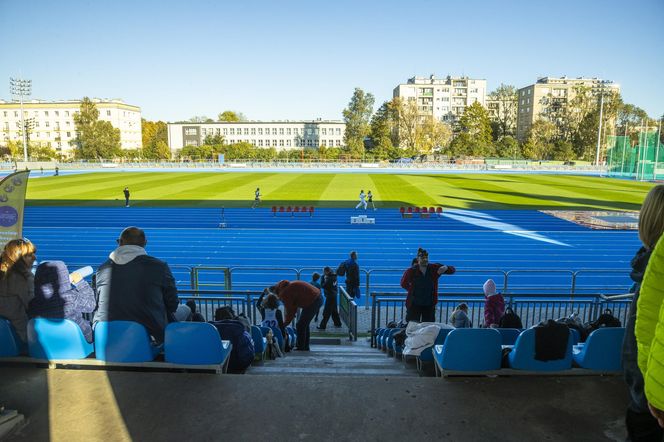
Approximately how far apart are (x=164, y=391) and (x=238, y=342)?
3.03 feet

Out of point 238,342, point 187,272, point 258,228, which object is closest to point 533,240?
point 258,228

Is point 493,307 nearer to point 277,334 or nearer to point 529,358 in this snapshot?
point 529,358

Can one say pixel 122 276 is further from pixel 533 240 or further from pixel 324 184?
pixel 324 184

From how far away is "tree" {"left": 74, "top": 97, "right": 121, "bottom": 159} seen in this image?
89.1m

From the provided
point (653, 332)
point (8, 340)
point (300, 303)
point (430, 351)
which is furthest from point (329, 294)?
point (653, 332)

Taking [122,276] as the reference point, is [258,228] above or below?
below

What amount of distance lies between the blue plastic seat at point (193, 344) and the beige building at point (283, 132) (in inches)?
4153

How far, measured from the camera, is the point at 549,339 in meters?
4.22

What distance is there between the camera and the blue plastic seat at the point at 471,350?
421cm

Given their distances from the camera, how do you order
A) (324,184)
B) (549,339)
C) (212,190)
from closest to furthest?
(549,339) → (212,190) → (324,184)

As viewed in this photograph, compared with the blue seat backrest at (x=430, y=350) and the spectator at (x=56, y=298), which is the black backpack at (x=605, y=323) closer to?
the blue seat backrest at (x=430, y=350)

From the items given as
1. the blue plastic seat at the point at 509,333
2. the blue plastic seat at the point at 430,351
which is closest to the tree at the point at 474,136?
the blue plastic seat at the point at 509,333

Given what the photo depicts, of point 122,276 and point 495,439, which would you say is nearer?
point 495,439

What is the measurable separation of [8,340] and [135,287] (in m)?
1.38
